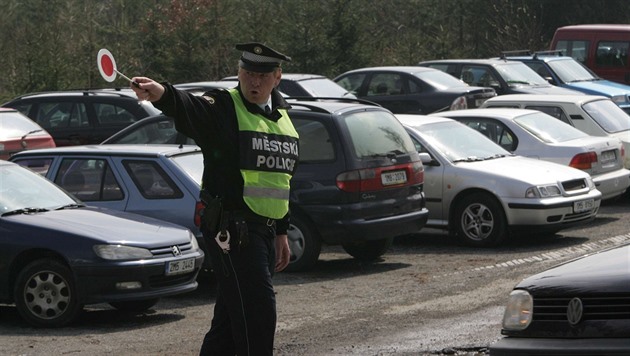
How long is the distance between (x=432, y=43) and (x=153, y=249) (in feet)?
81.1

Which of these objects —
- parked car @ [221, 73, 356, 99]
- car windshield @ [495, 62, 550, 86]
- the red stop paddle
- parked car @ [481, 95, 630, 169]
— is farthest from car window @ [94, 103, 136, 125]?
the red stop paddle

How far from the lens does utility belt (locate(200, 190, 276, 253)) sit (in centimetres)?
610

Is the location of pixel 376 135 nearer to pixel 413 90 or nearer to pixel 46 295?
pixel 46 295

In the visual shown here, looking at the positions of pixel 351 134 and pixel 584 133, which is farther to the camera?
pixel 584 133

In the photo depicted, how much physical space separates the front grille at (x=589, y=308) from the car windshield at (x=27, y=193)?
6042 millimetres

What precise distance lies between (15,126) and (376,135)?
6.15 m

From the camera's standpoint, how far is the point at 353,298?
36.7ft

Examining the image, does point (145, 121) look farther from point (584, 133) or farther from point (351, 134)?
point (584, 133)

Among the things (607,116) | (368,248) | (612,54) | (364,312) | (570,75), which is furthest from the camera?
(612,54)

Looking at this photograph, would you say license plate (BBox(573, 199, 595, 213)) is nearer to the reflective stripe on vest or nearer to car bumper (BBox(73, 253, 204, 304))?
car bumper (BBox(73, 253, 204, 304))

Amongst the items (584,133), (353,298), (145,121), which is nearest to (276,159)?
(353,298)

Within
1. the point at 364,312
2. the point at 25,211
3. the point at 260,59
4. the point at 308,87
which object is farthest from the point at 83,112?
the point at 260,59

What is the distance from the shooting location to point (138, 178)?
1182 centimetres

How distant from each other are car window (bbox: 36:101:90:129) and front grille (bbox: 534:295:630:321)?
1332 cm
